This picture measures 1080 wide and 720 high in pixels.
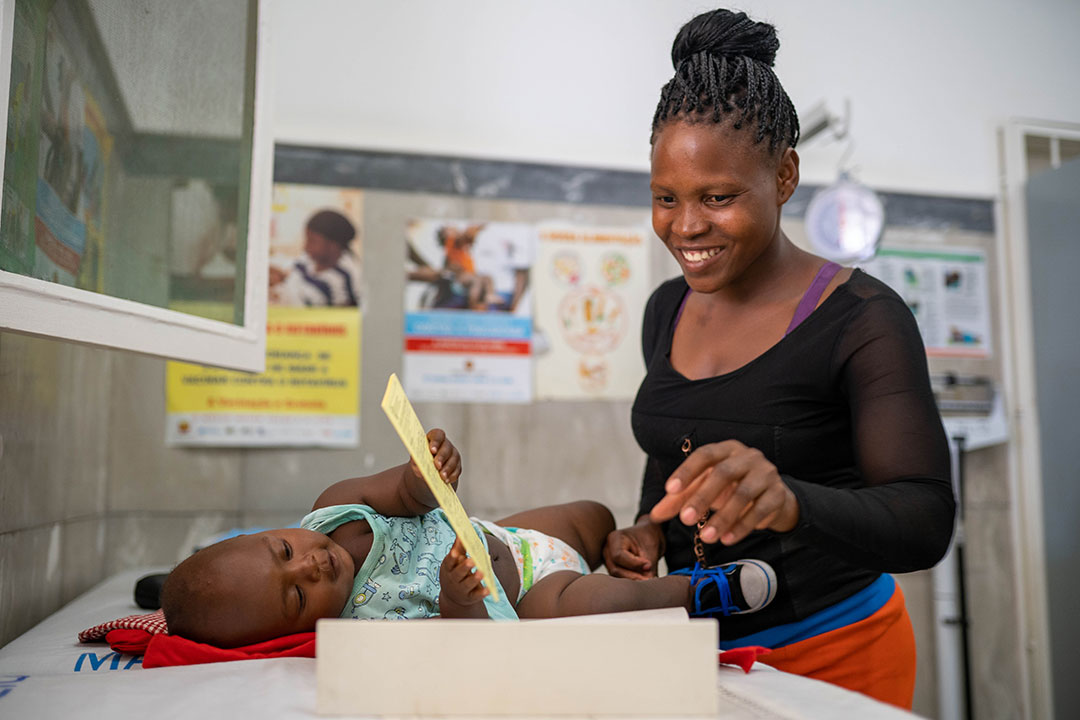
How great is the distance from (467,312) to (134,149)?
1293 millimetres

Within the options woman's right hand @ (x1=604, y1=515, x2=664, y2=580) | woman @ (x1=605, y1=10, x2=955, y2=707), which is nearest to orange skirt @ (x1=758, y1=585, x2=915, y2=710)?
woman @ (x1=605, y1=10, x2=955, y2=707)

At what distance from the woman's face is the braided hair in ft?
0.08

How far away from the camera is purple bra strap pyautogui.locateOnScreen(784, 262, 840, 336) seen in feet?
3.95

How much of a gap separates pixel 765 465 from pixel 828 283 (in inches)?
20.3

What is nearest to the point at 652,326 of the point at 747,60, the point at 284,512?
the point at 747,60

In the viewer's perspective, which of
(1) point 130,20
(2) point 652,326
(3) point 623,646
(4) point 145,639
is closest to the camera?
(3) point 623,646

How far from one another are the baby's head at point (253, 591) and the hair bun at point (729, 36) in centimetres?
96

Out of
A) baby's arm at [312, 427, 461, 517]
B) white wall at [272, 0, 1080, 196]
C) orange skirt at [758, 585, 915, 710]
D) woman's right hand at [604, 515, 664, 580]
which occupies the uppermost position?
white wall at [272, 0, 1080, 196]

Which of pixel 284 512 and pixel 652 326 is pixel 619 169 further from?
pixel 284 512

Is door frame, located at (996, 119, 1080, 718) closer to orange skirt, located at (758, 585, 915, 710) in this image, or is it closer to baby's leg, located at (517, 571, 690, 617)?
orange skirt, located at (758, 585, 915, 710)

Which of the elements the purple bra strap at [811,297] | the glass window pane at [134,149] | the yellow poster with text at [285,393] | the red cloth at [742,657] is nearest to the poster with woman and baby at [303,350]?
the yellow poster with text at [285,393]

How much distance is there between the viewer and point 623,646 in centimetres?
72

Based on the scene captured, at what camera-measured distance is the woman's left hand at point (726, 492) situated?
77 centimetres

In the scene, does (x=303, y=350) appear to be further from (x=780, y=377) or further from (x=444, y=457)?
(x=780, y=377)
